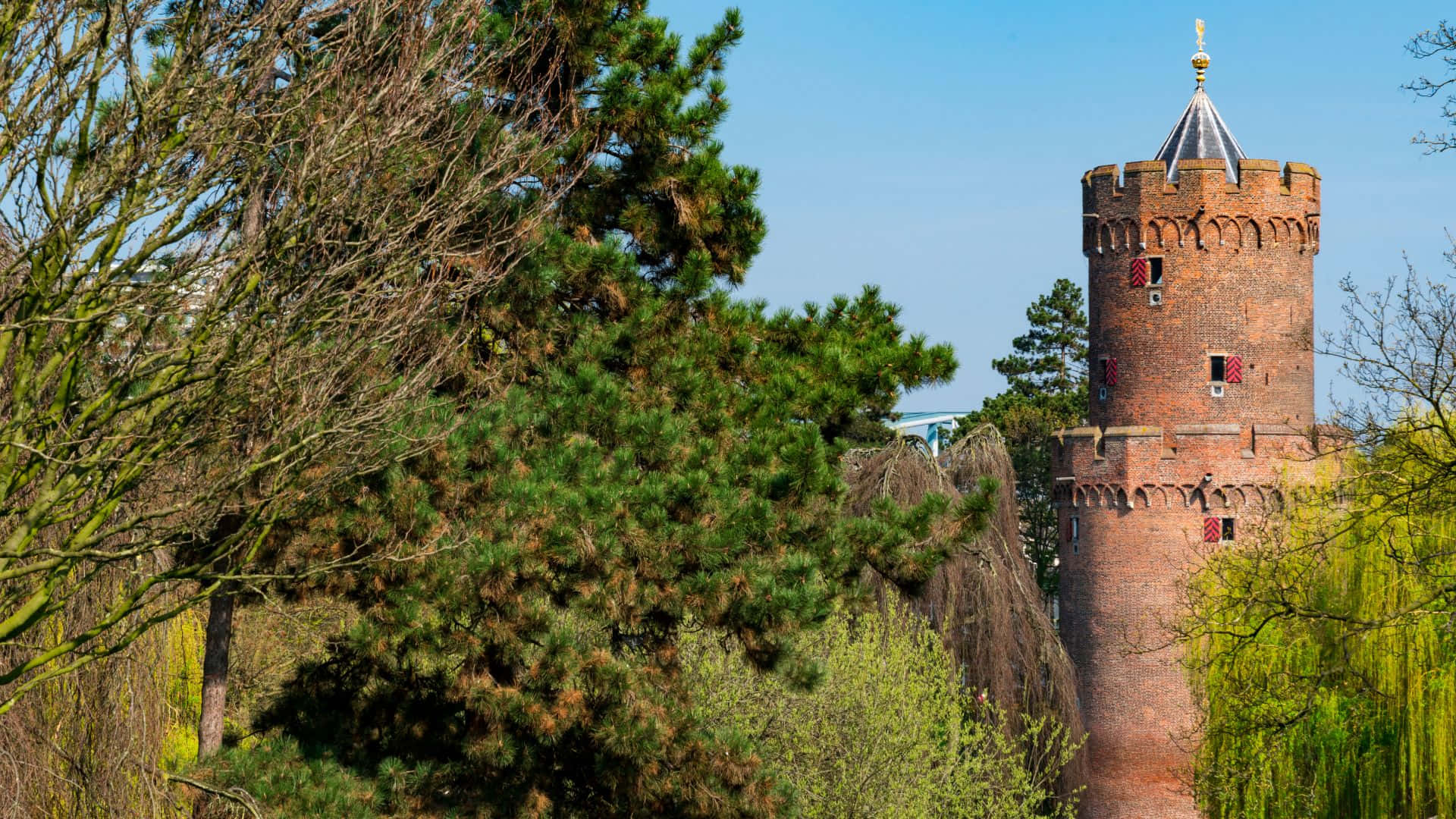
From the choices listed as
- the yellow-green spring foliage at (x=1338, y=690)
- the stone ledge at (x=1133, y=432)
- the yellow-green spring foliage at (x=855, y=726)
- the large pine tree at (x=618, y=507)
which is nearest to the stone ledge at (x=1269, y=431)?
the stone ledge at (x=1133, y=432)

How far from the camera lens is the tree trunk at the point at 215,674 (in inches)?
450

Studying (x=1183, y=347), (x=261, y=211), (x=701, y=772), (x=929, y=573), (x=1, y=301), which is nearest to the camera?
(x=1, y=301)

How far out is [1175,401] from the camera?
33188 millimetres

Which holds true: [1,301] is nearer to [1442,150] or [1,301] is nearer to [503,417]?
[503,417]

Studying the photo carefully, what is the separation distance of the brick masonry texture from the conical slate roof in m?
0.38

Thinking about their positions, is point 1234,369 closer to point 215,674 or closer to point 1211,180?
point 1211,180

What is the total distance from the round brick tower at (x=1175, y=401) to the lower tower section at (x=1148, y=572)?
1.3 inches

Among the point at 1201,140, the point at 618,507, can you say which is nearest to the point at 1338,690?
the point at 1201,140

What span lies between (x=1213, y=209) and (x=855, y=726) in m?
18.3

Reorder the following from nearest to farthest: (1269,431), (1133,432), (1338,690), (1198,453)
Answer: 1. (1338,690)
2. (1269,431)
3. (1198,453)
4. (1133,432)

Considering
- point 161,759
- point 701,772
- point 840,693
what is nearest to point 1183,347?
point 840,693

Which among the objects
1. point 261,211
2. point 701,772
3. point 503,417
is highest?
point 261,211

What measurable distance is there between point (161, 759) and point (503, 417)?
3.15m

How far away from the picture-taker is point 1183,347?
108ft
